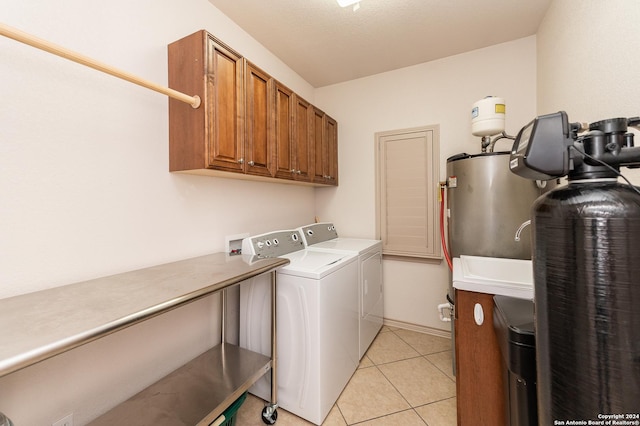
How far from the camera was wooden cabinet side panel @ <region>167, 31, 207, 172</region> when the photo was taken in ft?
4.64

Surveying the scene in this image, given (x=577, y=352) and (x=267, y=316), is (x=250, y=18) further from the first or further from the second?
(x=577, y=352)

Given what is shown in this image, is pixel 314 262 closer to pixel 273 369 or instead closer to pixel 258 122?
pixel 273 369

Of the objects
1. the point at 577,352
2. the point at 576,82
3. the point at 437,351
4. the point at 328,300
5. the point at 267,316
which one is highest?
the point at 576,82

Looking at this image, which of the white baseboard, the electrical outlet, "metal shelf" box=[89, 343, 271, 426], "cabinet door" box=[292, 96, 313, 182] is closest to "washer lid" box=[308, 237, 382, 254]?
"cabinet door" box=[292, 96, 313, 182]

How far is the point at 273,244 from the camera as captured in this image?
1.96 metres

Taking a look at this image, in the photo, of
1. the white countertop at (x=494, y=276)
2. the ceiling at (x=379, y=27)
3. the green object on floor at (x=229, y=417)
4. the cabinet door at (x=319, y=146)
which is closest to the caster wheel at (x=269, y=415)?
the green object on floor at (x=229, y=417)

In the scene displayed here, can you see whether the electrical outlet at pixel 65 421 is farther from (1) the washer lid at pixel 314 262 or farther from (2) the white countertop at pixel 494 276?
(2) the white countertop at pixel 494 276

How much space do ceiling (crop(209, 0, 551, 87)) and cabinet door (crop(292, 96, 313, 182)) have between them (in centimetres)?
52

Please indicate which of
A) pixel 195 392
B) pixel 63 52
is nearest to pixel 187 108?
pixel 63 52

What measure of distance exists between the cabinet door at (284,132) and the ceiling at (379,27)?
1.65ft

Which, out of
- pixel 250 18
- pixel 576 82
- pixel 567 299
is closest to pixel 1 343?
pixel 567 299

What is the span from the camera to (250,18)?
6.46ft

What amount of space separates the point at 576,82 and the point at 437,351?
216 cm

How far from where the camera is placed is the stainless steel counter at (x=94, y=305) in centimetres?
62
